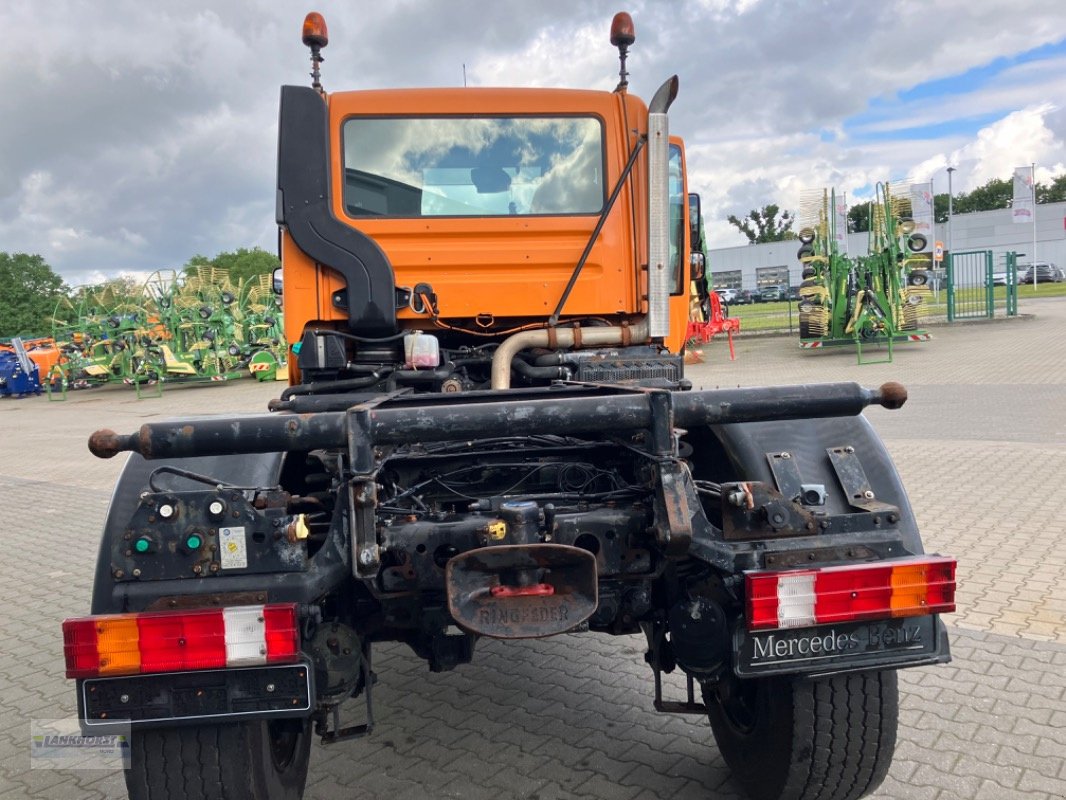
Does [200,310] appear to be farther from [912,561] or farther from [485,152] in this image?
[912,561]

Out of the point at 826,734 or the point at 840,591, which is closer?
the point at 840,591

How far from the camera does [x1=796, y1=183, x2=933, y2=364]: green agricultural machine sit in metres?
18.4

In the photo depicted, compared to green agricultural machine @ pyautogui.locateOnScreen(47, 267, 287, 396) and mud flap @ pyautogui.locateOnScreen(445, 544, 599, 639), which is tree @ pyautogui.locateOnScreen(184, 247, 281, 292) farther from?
mud flap @ pyautogui.locateOnScreen(445, 544, 599, 639)

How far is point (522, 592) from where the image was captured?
7.65ft

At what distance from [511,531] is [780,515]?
2.42 ft

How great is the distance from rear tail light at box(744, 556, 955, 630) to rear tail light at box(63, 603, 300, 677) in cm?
122

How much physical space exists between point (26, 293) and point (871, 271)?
195 ft

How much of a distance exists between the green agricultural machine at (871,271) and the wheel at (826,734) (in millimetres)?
15994

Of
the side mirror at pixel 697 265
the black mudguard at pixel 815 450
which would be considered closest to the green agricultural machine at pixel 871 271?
the side mirror at pixel 697 265

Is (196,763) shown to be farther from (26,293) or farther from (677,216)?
(26,293)

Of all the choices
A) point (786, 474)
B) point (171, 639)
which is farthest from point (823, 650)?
point (171, 639)

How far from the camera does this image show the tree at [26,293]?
57562 millimetres

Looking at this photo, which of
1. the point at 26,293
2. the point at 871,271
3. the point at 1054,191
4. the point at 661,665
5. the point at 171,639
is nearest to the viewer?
the point at 171,639

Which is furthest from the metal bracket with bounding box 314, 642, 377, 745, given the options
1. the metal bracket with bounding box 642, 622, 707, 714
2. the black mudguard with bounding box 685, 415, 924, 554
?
the black mudguard with bounding box 685, 415, 924, 554
